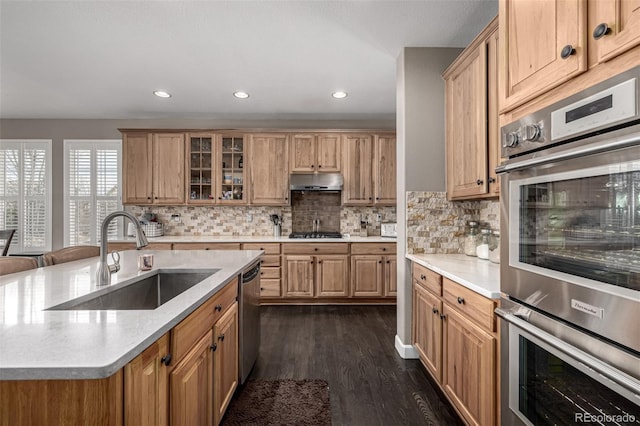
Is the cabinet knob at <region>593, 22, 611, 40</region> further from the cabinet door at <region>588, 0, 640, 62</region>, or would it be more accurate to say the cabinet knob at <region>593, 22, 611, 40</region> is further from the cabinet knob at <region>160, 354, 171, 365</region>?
the cabinet knob at <region>160, 354, 171, 365</region>

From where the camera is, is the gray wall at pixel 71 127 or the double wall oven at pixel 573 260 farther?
the gray wall at pixel 71 127

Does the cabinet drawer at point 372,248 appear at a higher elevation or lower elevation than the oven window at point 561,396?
higher

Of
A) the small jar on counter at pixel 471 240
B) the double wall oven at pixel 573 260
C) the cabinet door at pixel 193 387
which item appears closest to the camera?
the double wall oven at pixel 573 260

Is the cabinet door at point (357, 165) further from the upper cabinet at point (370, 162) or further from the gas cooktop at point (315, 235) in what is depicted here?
the gas cooktop at point (315, 235)

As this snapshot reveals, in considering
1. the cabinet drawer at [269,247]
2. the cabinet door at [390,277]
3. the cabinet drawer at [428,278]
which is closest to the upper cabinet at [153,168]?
the cabinet drawer at [269,247]

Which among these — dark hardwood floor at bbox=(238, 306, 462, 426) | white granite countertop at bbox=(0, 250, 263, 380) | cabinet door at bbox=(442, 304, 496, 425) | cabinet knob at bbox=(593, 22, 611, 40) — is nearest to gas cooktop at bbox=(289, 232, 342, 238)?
dark hardwood floor at bbox=(238, 306, 462, 426)

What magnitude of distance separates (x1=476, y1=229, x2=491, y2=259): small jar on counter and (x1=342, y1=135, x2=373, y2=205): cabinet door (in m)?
2.05

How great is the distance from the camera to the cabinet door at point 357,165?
4.46 m

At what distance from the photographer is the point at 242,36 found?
261 centimetres

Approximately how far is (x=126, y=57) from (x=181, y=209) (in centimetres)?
235

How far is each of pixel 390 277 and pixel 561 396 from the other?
10.3 feet

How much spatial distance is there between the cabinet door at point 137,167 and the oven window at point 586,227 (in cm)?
460

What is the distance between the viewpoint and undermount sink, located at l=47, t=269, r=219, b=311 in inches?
57.4

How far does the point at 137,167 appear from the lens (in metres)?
4.45
